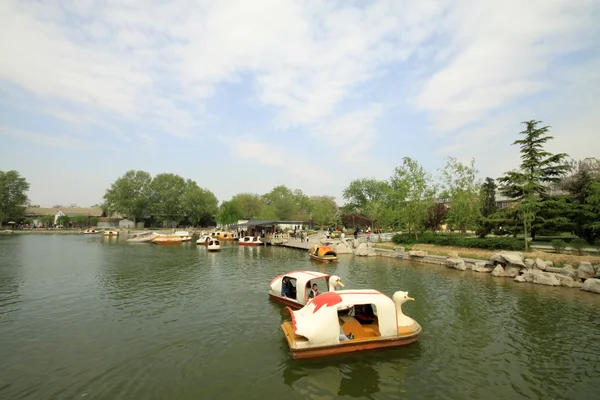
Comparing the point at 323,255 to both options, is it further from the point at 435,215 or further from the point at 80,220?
the point at 80,220

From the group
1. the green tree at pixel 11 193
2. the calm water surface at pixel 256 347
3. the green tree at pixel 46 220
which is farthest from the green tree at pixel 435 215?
the green tree at pixel 46 220

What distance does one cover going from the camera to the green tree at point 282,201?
10312 cm

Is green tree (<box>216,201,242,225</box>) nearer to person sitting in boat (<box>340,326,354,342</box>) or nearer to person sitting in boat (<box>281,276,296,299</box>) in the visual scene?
person sitting in boat (<box>281,276,296,299</box>)

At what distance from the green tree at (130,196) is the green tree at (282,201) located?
136ft

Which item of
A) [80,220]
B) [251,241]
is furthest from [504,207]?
[80,220]

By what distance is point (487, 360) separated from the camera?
10602 millimetres

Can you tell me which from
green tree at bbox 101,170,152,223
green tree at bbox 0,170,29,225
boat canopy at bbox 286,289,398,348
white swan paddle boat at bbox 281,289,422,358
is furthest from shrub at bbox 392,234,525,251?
green tree at bbox 0,170,29,225

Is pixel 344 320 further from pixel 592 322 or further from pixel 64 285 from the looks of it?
pixel 64 285

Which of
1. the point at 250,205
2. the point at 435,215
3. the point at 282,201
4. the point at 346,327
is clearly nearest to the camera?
the point at 346,327

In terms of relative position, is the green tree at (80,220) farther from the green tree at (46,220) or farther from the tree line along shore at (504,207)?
A: the tree line along shore at (504,207)

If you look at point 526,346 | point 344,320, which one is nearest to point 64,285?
point 344,320

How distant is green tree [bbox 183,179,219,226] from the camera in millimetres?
A: 101688

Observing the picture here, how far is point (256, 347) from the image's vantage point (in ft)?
37.8

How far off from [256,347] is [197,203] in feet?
321
